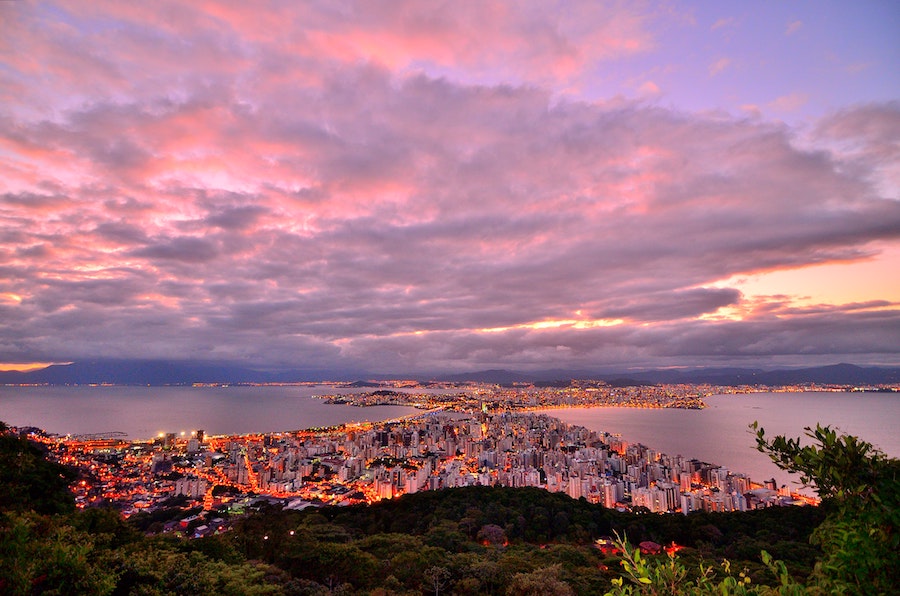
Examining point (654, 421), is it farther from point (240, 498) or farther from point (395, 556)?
point (395, 556)

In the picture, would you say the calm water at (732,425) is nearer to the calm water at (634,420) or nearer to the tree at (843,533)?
the calm water at (634,420)

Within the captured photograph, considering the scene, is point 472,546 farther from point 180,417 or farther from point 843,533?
point 180,417

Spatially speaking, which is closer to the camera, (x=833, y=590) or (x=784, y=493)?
(x=833, y=590)

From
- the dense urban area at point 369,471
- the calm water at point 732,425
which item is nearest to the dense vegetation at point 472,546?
the dense urban area at point 369,471

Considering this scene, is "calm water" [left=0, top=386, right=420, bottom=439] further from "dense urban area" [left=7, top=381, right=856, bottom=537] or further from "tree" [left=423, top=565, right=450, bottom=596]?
"tree" [left=423, top=565, right=450, bottom=596]

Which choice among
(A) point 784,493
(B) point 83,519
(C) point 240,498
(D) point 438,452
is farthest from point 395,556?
(D) point 438,452

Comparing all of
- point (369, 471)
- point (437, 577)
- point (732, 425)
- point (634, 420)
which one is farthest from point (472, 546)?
point (634, 420)
